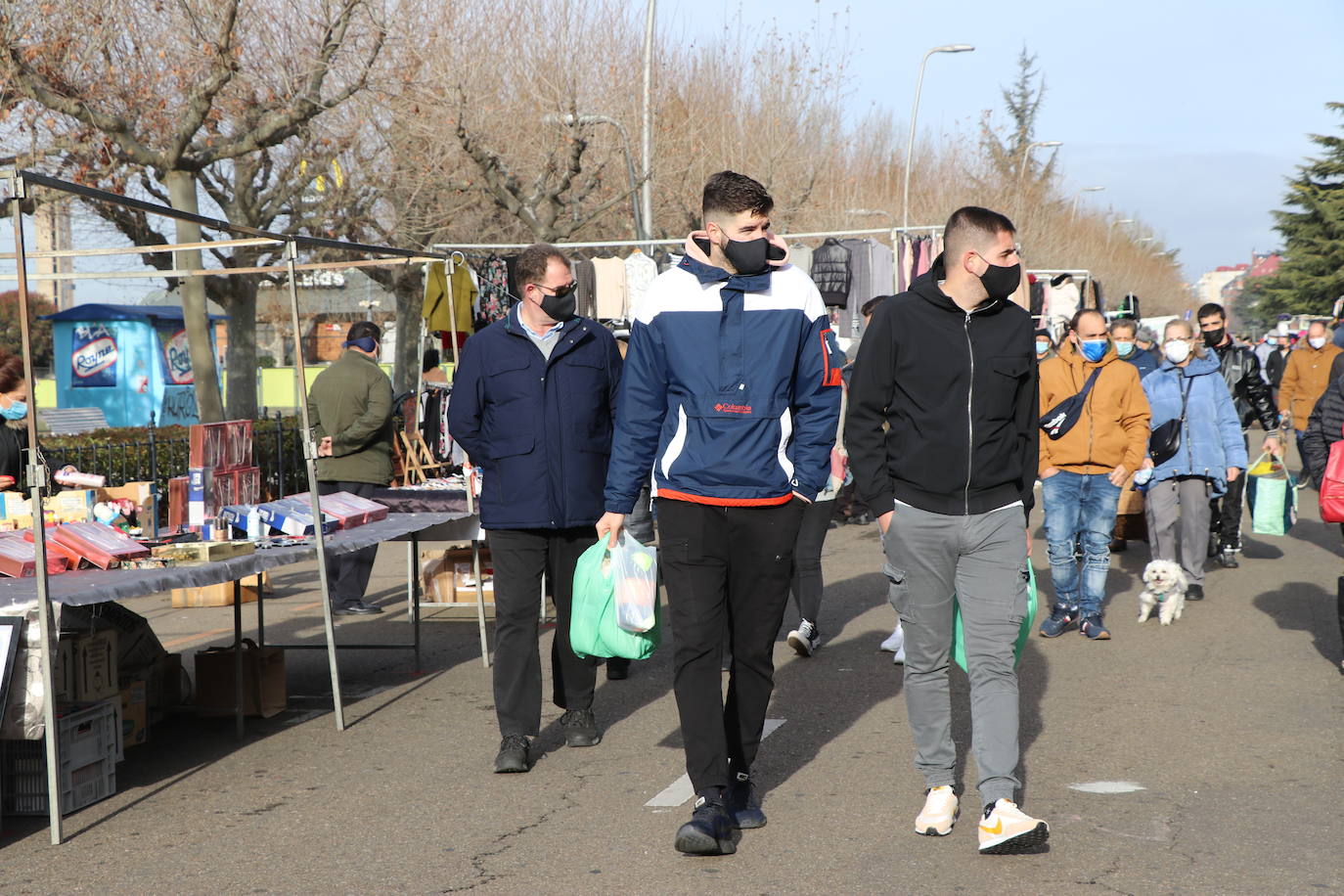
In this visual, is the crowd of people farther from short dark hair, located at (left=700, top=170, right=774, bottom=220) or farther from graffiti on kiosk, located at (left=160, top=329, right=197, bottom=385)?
graffiti on kiosk, located at (left=160, top=329, right=197, bottom=385)

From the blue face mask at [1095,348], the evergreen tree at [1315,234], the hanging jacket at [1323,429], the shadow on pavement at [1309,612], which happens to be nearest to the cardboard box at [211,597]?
the blue face mask at [1095,348]

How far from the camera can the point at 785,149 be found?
29047 millimetres

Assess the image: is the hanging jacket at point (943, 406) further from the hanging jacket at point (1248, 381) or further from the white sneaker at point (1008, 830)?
the hanging jacket at point (1248, 381)

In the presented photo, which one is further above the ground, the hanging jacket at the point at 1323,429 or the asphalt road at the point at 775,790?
the hanging jacket at the point at 1323,429

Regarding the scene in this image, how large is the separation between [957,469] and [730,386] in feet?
2.66

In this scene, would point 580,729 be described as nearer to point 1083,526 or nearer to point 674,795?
point 674,795

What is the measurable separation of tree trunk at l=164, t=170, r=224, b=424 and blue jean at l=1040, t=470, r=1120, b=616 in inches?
415

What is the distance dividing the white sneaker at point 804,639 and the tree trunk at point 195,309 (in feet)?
32.7

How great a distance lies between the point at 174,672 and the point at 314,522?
132 centimetres

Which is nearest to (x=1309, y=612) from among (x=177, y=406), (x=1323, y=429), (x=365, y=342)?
(x=1323, y=429)

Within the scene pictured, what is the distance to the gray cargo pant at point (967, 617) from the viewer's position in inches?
191

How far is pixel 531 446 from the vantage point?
6.25m

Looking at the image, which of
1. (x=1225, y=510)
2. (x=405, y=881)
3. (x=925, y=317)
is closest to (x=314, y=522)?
(x=405, y=881)

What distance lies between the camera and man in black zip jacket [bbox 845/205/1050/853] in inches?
192
